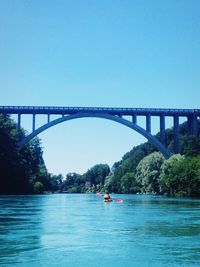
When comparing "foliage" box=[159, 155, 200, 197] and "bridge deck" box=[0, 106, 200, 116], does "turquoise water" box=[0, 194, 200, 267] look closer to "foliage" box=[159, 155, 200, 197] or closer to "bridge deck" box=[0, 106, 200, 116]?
"foliage" box=[159, 155, 200, 197]

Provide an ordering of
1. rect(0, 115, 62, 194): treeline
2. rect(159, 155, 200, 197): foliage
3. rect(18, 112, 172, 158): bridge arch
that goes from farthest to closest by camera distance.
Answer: rect(0, 115, 62, 194): treeline → rect(18, 112, 172, 158): bridge arch → rect(159, 155, 200, 197): foliage

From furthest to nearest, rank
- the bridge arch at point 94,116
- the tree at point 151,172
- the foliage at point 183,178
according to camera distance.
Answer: the tree at point 151,172 → the bridge arch at point 94,116 → the foliage at point 183,178

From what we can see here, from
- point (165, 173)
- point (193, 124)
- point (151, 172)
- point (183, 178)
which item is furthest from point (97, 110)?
point (151, 172)

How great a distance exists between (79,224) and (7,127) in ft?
122

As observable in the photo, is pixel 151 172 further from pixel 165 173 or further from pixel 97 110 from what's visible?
pixel 97 110

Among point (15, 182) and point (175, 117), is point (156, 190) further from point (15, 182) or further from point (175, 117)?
point (15, 182)

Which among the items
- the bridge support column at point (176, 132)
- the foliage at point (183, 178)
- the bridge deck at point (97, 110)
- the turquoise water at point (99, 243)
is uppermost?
the bridge deck at point (97, 110)

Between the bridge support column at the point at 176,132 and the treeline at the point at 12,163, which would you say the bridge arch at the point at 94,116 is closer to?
the treeline at the point at 12,163

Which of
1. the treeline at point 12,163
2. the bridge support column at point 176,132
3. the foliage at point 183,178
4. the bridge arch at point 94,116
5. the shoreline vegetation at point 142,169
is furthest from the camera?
the bridge support column at point 176,132

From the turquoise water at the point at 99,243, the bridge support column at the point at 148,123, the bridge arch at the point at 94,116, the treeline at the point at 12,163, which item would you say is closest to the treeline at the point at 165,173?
the bridge arch at the point at 94,116

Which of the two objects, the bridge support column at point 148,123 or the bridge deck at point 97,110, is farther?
the bridge support column at point 148,123

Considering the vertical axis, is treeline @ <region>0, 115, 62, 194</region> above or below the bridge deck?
below

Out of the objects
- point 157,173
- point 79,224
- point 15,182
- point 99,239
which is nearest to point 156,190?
point 157,173

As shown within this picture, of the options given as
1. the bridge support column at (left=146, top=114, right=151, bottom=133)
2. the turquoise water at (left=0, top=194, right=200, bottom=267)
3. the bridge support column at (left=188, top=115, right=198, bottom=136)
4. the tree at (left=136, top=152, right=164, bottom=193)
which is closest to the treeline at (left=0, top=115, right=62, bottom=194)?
the bridge support column at (left=146, top=114, right=151, bottom=133)
